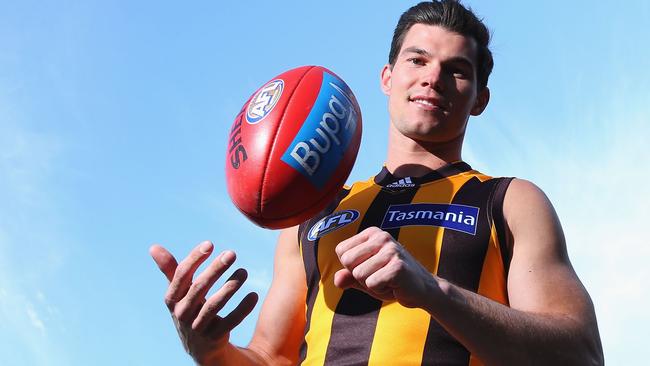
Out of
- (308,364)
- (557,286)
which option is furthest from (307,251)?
(557,286)

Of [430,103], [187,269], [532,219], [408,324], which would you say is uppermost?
[430,103]

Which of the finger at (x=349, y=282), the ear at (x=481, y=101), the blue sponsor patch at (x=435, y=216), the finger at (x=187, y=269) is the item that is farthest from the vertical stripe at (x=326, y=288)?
the ear at (x=481, y=101)

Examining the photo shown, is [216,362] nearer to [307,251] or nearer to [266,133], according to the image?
[307,251]

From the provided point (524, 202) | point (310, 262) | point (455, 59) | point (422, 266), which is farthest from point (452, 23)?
point (422, 266)

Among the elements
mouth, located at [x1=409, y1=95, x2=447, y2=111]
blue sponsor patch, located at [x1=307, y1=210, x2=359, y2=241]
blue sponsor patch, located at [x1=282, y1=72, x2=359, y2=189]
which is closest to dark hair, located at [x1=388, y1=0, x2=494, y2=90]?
mouth, located at [x1=409, y1=95, x2=447, y2=111]

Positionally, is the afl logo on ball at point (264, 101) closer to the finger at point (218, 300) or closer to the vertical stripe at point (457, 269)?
the finger at point (218, 300)

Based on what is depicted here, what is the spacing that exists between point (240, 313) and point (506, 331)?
1121mm

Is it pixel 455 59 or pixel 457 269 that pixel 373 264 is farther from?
pixel 455 59

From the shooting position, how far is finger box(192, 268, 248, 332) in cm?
335

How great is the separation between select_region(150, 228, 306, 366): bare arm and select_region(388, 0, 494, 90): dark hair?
160 cm

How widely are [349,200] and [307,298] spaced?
600 mm

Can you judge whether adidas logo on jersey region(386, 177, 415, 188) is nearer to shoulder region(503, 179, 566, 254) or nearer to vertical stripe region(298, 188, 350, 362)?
vertical stripe region(298, 188, 350, 362)

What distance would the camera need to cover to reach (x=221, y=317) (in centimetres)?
349

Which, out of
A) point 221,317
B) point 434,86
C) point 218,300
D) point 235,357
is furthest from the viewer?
point 434,86
